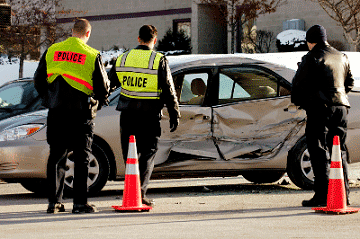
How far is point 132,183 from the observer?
7.29 m

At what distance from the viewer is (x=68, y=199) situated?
853 centimetres

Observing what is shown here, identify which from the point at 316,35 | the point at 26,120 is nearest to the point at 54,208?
the point at 26,120

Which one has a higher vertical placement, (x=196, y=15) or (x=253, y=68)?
(x=196, y=15)

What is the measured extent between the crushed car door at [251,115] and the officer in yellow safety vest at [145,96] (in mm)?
1408

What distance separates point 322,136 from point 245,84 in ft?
5.21

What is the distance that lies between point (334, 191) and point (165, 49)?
30321 mm

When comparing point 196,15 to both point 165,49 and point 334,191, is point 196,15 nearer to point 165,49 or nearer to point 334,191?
point 165,49

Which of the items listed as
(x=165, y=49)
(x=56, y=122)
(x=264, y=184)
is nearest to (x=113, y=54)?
(x=165, y=49)

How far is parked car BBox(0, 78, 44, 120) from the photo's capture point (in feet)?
41.7

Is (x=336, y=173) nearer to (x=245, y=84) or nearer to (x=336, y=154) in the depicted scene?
(x=336, y=154)

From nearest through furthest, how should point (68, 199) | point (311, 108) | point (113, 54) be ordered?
point (311, 108)
point (68, 199)
point (113, 54)

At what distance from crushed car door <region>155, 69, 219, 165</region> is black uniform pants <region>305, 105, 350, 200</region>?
143 cm

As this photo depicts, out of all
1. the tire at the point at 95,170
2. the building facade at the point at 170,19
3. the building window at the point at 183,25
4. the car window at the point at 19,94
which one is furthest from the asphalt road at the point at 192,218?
the building window at the point at 183,25

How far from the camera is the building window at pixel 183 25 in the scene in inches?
1565
